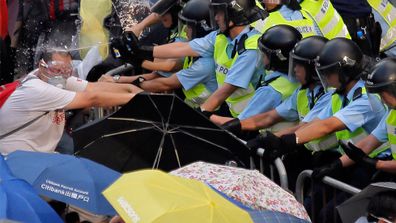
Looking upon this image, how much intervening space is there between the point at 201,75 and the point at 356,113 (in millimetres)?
2361

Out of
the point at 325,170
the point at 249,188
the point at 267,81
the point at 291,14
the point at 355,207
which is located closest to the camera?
the point at 249,188

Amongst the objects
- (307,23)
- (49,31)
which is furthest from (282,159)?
(49,31)

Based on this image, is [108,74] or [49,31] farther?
[49,31]

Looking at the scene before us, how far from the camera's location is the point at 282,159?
899 cm

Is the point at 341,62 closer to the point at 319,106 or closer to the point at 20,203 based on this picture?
the point at 319,106

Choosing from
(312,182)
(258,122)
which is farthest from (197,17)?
(312,182)

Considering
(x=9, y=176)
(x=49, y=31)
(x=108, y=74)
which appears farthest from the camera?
(x=49, y=31)

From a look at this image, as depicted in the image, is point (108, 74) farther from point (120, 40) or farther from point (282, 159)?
point (282, 159)

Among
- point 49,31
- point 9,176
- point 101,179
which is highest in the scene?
point 9,176

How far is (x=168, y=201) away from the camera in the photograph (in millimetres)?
5973

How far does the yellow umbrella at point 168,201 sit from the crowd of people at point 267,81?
4.12ft

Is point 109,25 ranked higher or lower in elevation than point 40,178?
lower

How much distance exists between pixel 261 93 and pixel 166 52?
1478 millimetres

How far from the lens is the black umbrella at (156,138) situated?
831 centimetres
